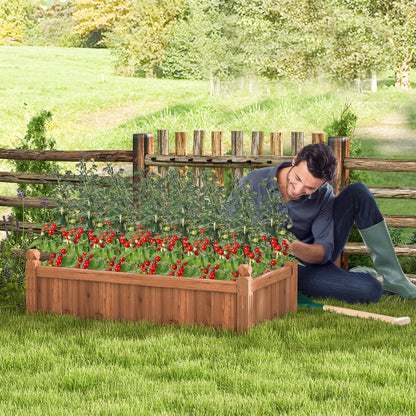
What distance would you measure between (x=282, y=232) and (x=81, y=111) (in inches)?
846

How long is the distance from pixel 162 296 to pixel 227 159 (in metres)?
2.92

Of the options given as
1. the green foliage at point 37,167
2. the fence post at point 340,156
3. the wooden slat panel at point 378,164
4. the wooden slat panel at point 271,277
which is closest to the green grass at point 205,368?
the wooden slat panel at point 271,277

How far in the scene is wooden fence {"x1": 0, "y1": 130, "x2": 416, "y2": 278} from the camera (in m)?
7.86

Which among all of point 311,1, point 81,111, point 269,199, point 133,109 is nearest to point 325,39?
point 311,1

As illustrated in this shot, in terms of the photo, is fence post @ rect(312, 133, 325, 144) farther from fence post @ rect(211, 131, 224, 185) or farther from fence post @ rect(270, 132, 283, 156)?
fence post @ rect(211, 131, 224, 185)

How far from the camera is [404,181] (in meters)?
18.0

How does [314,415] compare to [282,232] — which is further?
[282,232]

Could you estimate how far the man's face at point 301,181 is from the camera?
636cm

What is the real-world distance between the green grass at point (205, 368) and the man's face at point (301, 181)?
1076 millimetres

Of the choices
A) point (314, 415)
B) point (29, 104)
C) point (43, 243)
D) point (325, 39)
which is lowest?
point (314, 415)

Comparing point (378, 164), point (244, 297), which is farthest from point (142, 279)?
point (378, 164)

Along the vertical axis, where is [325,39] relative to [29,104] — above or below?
above

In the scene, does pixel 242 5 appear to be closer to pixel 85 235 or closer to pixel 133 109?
pixel 133 109

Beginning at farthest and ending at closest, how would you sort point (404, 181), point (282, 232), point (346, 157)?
point (404, 181) < point (346, 157) < point (282, 232)
